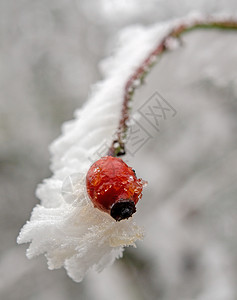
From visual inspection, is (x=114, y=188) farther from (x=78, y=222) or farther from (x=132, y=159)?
(x=132, y=159)

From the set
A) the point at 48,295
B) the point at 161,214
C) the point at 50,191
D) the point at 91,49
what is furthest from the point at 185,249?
the point at 50,191

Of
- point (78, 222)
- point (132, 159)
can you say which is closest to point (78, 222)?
point (78, 222)

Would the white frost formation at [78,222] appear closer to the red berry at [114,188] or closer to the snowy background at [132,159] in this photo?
the red berry at [114,188]

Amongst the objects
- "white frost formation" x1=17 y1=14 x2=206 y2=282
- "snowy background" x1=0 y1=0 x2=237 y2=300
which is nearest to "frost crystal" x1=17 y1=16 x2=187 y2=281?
"white frost formation" x1=17 y1=14 x2=206 y2=282

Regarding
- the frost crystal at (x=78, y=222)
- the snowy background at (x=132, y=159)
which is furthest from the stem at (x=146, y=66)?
the snowy background at (x=132, y=159)

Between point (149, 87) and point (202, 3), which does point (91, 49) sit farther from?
point (149, 87)

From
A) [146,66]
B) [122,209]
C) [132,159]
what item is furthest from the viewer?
[132,159]
